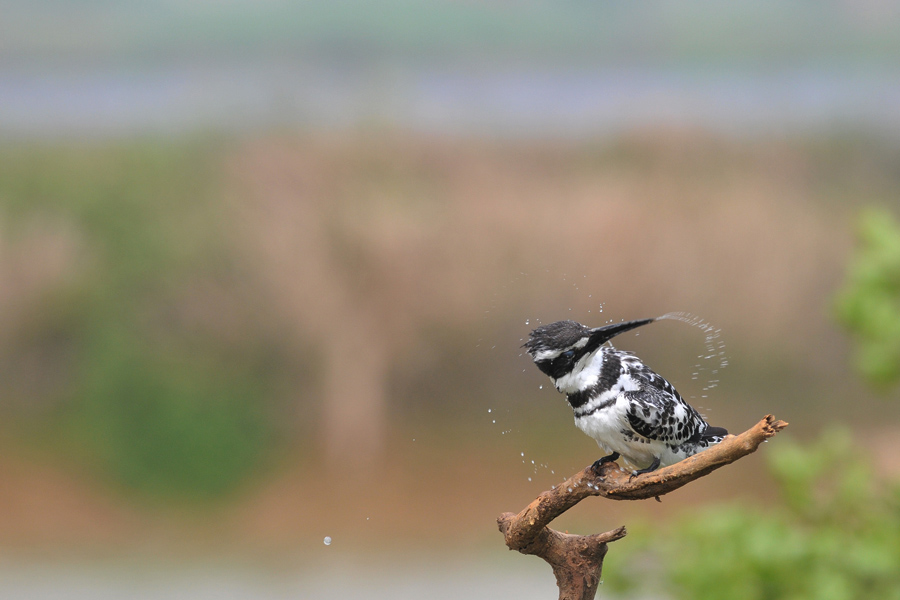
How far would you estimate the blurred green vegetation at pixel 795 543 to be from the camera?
1369 mm

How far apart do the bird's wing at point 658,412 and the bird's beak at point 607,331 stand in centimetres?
8

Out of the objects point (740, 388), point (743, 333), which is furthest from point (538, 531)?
point (743, 333)

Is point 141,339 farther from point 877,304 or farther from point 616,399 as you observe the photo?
point 616,399

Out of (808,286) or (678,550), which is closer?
(678,550)

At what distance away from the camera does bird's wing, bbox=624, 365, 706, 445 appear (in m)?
0.87

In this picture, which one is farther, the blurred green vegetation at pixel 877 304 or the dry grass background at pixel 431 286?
the dry grass background at pixel 431 286

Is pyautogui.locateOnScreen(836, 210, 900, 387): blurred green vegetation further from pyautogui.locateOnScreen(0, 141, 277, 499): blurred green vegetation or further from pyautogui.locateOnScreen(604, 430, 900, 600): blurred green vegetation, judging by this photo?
pyautogui.locateOnScreen(0, 141, 277, 499): blurred green vegetation

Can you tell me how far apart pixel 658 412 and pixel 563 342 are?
0.44 ft

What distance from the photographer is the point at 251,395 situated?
134 inches

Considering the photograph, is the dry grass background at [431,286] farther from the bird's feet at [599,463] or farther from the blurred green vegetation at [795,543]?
the bird's feet at [599,463]

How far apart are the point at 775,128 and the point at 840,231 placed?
1.65 feet

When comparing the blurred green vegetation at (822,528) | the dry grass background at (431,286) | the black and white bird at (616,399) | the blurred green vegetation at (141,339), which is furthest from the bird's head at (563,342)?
the blurred green vegetation at (141,339)

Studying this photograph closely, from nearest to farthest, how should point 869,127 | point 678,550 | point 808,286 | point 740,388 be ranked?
point 678,550, point 740,388, point 808,286, point 869,127

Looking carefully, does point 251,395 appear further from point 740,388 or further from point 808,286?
point 808,286
